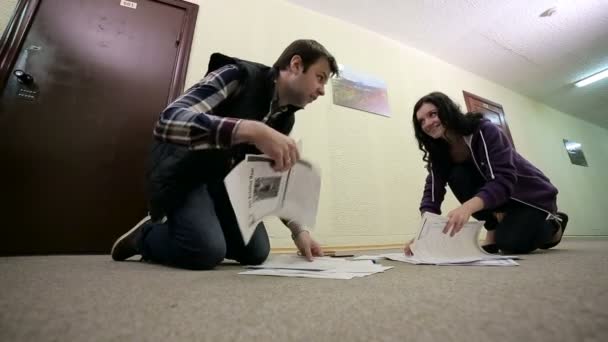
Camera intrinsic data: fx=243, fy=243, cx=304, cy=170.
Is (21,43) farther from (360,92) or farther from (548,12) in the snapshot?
(548,12)

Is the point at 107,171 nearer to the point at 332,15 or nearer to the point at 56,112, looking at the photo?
the point at 56,112

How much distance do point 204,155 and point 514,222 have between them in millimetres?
1133

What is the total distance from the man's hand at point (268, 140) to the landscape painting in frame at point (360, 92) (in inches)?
51.4

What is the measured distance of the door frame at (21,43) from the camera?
101cm

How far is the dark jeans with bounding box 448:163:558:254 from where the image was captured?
90 centimetres

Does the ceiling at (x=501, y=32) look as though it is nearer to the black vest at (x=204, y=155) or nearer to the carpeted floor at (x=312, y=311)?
the black vest at (x=204, y=155)

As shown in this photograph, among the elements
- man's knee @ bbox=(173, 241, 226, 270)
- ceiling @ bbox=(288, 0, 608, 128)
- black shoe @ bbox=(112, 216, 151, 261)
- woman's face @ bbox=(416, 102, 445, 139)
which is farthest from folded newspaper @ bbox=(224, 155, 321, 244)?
ceiling @ bbox=(288, 0, 608, 128)

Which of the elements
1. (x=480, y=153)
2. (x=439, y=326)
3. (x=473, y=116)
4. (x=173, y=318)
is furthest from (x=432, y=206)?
(x=173, y=318)

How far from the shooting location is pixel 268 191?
0.48 metres

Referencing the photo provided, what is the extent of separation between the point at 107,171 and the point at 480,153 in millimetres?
1505

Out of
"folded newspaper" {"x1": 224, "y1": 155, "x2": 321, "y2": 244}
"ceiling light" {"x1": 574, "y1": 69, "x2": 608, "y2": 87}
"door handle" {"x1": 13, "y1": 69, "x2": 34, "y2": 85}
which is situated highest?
"ceiling light" {"x1": 574, "y1": 69, "x2": 608, "y2": 87}

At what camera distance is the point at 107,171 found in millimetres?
1068

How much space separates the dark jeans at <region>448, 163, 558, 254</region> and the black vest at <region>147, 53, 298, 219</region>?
832 millimetres

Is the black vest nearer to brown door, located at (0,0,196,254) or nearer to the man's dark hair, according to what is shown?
the man's dark hair
